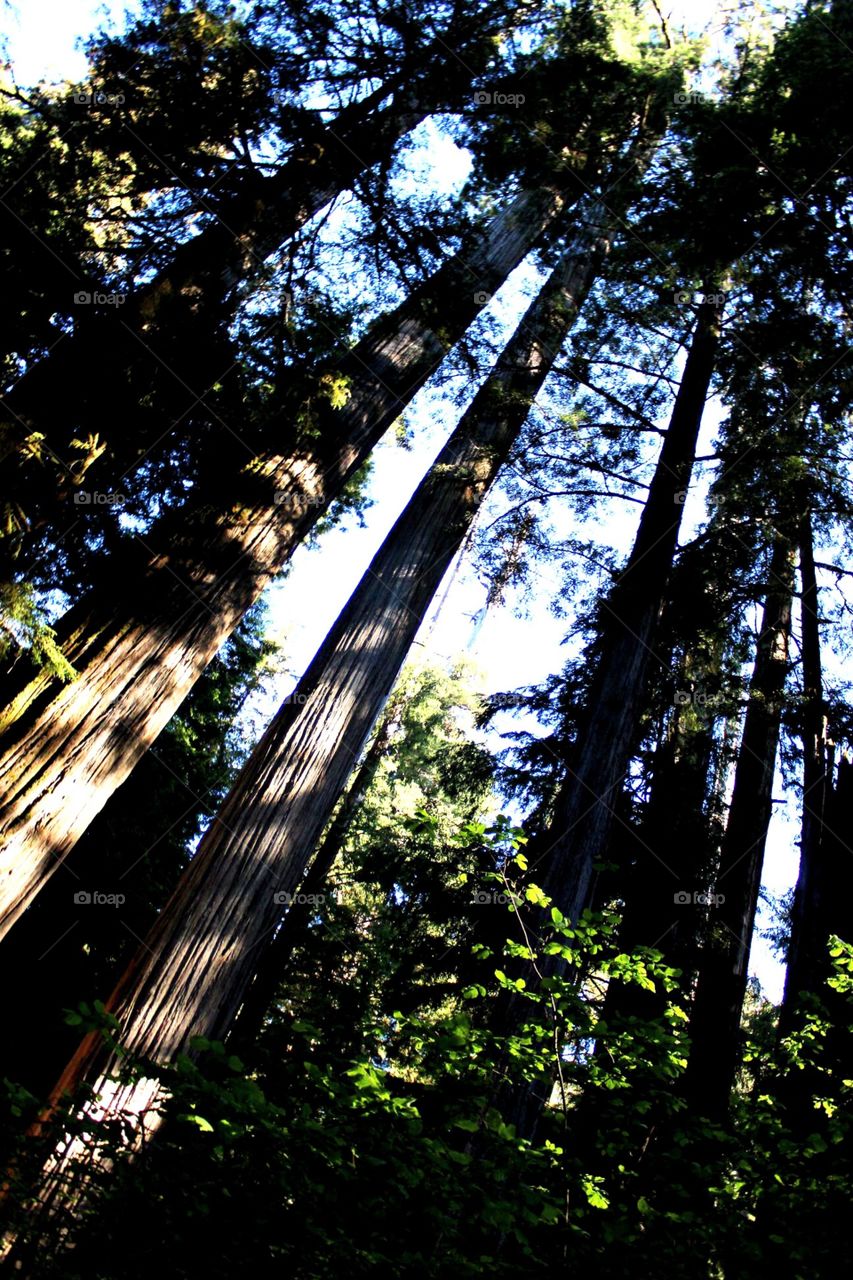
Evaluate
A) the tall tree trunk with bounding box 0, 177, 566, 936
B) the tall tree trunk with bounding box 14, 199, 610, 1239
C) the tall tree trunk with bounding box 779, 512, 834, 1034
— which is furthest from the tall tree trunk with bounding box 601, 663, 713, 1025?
the tall tree trunk with bounding box 0, 177, 566, 936

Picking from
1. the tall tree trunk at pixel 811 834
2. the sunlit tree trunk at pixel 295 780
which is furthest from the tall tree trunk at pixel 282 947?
the tall tree trunk at pixel 811 834

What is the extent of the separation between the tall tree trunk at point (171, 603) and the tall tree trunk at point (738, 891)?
356 cm

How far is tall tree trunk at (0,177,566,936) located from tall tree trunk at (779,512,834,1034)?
4.24m

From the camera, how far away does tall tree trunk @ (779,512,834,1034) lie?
795 cm

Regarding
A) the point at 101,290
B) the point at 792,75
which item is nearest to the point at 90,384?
the point at 101,290

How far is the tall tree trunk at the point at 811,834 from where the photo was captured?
795cm

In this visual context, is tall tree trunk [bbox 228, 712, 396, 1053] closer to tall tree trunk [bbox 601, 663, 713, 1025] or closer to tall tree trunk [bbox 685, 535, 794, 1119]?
tall tree trunk [bbox 601, 663, 713, 1025]

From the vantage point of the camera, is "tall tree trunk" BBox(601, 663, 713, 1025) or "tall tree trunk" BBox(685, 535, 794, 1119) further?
"tall tree trunk" BBox(601, 663, 713, 1025)

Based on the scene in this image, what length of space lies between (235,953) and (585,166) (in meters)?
7.09

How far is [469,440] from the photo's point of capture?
7.18 m

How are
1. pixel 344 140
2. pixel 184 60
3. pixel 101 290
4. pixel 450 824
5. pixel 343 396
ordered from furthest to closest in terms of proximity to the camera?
pixel 450 824 → pixel 344 140 → pixel 343 396 → pixel 184 60 → pixel 101 290

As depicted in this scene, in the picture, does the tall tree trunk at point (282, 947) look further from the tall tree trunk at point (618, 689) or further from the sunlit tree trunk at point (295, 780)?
the sunlit tree trunk at point (295, 780)

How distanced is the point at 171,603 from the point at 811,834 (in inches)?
322

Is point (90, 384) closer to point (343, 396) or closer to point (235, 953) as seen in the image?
point (343, 396)
